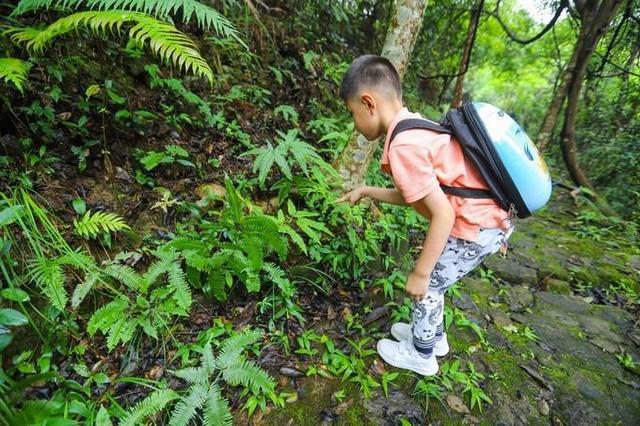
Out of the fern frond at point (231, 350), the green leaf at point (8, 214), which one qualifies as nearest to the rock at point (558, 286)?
the fern frond at point (231, 350)

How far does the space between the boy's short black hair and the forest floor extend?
1.97 meters

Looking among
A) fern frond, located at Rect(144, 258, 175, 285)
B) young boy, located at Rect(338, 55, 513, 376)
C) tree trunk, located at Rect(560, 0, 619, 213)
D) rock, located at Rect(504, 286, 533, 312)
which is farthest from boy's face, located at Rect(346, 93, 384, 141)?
tree trunk, located at Rect(560, 0, 619, 213)

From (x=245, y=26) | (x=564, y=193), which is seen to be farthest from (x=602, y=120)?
(x=245, y=26)

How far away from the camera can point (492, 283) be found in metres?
4.10

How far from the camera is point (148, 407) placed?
1.97 m

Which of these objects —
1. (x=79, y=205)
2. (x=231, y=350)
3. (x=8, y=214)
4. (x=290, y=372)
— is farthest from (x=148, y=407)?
(x=79, y=205)

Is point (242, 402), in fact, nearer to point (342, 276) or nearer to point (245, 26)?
point (342, 276)

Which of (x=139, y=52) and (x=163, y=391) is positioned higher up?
(x=139, y=52)

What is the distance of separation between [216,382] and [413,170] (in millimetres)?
1847

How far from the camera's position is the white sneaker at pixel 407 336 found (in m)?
2.77

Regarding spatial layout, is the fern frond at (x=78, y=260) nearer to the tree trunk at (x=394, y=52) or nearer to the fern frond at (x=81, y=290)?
the fern frond at (x=81, y=290)

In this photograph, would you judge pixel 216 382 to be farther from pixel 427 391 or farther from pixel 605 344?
pixel 605 344

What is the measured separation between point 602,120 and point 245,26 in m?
9.94

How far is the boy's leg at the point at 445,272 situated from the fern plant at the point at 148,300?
1.69 metres
